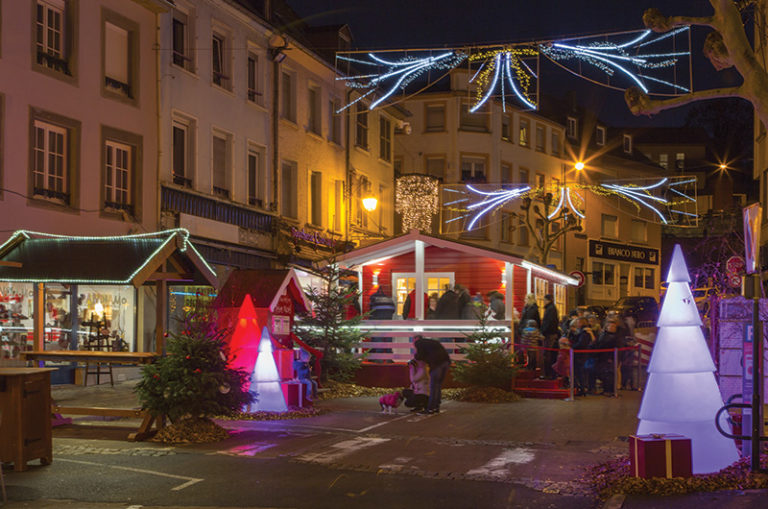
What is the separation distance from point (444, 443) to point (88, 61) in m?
13.4

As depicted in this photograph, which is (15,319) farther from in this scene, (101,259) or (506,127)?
(506,127)

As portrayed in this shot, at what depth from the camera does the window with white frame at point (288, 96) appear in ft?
107

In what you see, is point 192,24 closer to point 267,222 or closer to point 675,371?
point 267,222

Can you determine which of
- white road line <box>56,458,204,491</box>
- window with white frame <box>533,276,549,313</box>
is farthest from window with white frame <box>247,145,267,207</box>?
white road line <box>56,458,204,491</box>

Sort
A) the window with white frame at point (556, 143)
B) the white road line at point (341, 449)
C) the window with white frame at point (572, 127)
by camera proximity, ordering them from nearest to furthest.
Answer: the white road line at point (341, 449) → the window with white frame at point (556, 143) → the window with white frame at point (572, 127)

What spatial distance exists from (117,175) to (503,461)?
14573 millimetres

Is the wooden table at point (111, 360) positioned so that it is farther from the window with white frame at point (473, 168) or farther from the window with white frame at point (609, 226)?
the window with white frame at point (609, 226)

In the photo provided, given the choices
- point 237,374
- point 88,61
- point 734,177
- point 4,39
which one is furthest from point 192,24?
point 734,177

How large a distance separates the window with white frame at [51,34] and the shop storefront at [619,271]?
44916 millimetres

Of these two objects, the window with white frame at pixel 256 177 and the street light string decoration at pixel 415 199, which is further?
the street light string decoration at pixel 415 199

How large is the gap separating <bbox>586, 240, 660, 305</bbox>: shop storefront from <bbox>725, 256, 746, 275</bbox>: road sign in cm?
3841

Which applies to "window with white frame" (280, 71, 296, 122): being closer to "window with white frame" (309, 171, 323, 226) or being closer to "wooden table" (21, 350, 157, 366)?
"window with white frame" (309, 171, 323, 226)

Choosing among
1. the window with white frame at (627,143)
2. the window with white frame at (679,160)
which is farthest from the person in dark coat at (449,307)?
the window with white frame at (679,160)

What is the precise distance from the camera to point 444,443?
43.0ft
